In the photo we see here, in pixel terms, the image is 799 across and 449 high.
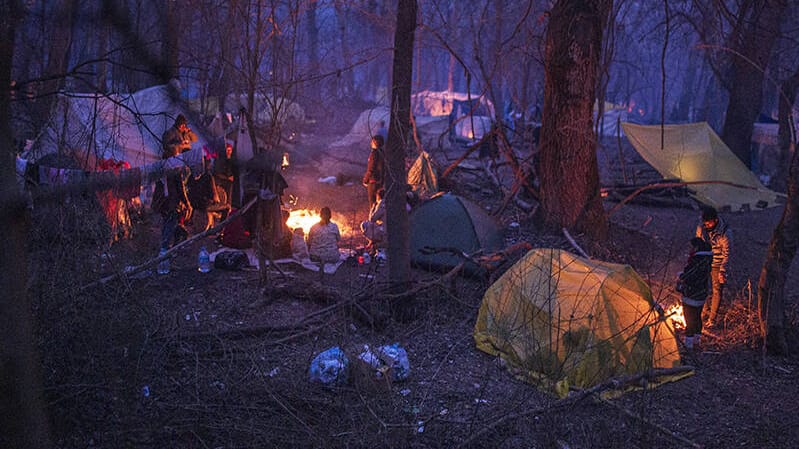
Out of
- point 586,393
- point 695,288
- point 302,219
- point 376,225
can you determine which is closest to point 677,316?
point 695,288

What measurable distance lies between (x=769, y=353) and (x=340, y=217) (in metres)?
7.67

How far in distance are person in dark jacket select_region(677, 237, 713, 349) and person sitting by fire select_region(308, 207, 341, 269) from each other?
14.8ft

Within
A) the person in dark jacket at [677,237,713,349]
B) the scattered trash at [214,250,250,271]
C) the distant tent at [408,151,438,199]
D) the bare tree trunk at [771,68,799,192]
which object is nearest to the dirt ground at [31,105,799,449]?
the person in dark jacket at [677,237,713,349]

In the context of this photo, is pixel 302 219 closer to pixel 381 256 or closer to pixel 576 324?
pixel 381 256

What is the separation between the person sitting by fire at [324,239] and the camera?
9.02 metres

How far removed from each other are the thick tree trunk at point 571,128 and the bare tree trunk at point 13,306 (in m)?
8.49

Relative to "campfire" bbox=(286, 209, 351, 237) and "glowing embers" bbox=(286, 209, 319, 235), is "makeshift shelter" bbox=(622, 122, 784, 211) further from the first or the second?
"glowing embers" bbox=(286, 209, 319, 235)

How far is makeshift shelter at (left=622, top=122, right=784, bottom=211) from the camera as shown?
583 inches

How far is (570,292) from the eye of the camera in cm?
639

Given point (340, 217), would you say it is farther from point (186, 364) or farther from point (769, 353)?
point (769, 353)

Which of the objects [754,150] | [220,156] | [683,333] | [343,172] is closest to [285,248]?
[220,156]

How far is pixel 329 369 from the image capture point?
5.55m

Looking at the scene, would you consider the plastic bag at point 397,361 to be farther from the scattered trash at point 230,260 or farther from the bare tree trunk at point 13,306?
the scattered trash at point 230,260

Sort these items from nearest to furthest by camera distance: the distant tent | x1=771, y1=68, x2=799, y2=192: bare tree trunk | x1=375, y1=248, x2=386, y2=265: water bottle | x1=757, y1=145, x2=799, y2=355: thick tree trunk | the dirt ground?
the dirt ground
x1=757, y1=145, x2=799, y2=355: thick tree trunk
x1=375, y1=248, x2=386, y2=265: water bottle
the distant tent
x1=771, y1=68, x2=799, y2=192: bare tree trunk
